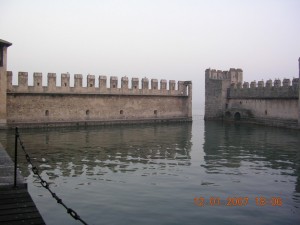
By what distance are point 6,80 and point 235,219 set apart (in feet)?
61.2

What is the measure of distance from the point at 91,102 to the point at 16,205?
20.7 m

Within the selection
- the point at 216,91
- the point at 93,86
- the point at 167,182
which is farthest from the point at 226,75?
the point at 167,182

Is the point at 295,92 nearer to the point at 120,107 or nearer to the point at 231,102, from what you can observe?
the point at 231,102

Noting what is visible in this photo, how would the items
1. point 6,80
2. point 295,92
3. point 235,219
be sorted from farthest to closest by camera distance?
point 295,92
point 6,80
point 235,219

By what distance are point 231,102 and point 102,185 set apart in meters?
25.5

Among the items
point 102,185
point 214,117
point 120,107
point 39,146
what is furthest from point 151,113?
point 102,185

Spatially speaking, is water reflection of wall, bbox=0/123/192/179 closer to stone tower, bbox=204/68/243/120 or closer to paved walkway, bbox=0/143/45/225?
paved walkway, bbox=0/143/45/225

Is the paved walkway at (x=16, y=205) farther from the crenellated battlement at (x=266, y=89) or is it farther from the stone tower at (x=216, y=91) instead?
the stone tower at (x=216, y=91)

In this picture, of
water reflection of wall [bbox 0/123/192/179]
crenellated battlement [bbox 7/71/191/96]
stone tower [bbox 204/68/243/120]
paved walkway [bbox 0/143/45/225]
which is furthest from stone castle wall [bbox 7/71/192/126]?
paved walkway [bbox 0/143/45/225]

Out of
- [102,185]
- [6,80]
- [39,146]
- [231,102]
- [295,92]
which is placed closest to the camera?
[102,185]

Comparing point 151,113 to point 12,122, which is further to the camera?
point 151,113

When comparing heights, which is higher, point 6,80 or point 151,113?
point 6,80

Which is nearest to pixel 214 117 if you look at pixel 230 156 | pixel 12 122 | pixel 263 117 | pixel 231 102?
pixel 231 102

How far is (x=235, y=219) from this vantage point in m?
6.04
